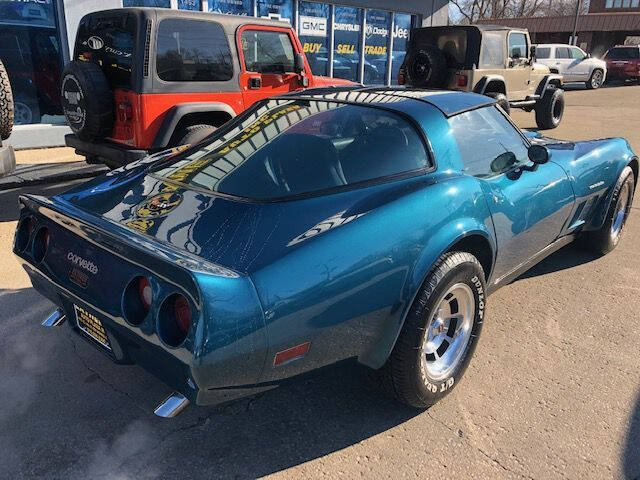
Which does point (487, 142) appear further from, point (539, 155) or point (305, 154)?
point (305, 154)

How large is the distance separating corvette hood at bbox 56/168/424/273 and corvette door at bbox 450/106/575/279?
1.86 ft

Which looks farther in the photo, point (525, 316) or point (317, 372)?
point (525, 316)

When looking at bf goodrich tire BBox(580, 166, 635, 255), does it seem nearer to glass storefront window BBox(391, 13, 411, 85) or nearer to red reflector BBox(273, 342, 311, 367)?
red reflector BBox(273, 342, 311, 367)

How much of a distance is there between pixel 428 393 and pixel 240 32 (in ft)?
15.2

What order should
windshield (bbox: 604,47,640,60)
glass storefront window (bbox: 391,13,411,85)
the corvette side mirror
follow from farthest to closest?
1. windshield (bbox: 604,47,640,60)
2. glass storefront window (bbox: 391,13,411,85)
3. the corvette side mirror

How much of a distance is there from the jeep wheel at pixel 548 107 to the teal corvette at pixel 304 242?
9.03 meters

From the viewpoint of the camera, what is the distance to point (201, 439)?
7.82 feet

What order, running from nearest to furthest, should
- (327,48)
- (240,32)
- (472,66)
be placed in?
(240,32) → (472,66) → (327,48)

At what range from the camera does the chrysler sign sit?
11.8 metres

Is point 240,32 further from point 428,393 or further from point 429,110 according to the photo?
point 428,393

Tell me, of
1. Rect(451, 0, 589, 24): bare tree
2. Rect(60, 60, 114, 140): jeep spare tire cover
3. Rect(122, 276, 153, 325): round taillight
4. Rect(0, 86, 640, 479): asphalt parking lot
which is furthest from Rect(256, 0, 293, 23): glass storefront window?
Rect(451, 0, 589, 24): bare tree

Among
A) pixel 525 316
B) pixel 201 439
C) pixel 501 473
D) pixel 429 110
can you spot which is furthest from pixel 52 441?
pixel 525 316

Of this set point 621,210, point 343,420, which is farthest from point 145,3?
point 343,420

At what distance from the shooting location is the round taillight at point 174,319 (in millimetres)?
1878
